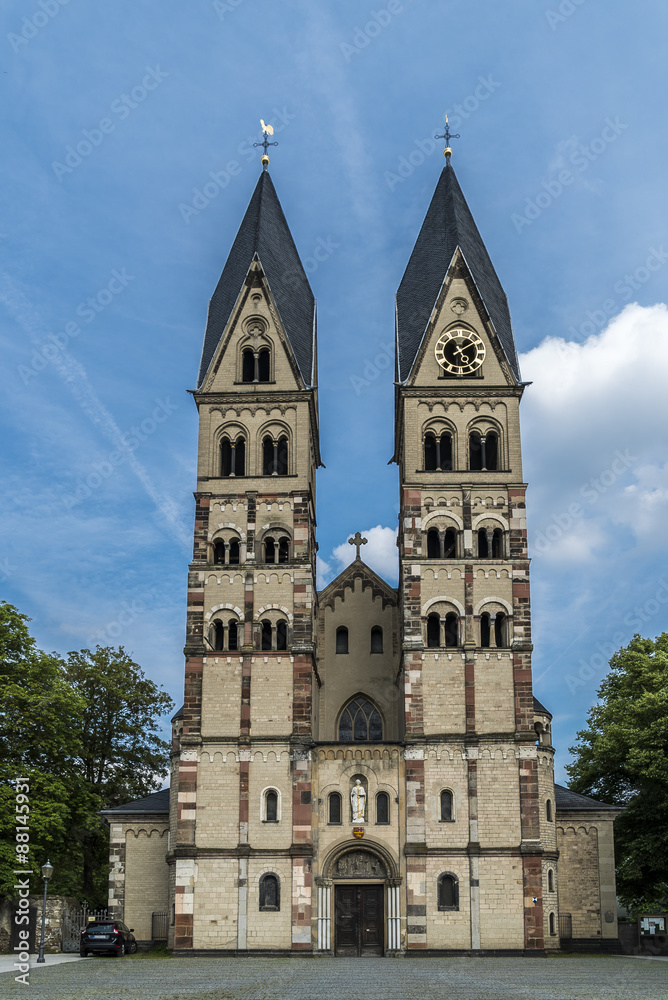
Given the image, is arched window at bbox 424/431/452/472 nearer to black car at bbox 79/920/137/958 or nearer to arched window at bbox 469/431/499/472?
arched window at bbox 469/431/499/472

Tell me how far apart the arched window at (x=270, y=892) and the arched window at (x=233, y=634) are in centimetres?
874

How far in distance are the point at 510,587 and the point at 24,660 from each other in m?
20.1

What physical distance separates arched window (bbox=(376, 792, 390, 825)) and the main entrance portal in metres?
2.37

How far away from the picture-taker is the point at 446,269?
49.8 meters

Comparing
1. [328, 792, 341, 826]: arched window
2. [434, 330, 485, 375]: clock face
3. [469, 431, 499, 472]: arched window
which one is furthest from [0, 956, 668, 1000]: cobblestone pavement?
[434, 330, 485, 375]: clock face

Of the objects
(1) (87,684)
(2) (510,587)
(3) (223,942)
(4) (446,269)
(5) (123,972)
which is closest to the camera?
(5) (123,972)

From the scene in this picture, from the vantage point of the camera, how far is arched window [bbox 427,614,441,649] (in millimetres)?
44375

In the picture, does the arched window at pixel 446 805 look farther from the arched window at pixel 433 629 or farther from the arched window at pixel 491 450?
the arched window at pixel 491 450

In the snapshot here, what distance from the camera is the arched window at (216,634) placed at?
44.7 meters

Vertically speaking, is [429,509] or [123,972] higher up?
[429,509]

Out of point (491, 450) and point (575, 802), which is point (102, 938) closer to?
point (575, 802)

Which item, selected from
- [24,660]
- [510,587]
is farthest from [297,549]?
[24,660]

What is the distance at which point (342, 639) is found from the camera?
49.3 m

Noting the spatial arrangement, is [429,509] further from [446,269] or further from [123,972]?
[123,972]
